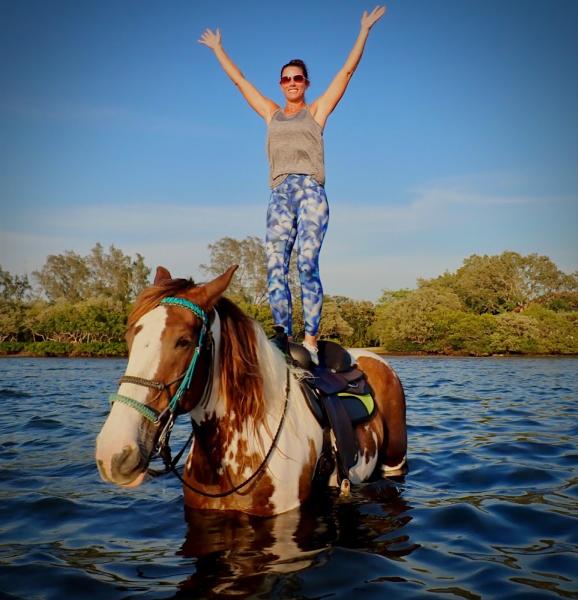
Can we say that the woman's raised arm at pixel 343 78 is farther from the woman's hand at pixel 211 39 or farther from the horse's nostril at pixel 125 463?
the horse's nostril at pixel 125 463

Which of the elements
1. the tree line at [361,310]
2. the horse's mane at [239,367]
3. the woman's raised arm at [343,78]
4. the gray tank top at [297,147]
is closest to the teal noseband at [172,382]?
the horse's mane at [239,367]

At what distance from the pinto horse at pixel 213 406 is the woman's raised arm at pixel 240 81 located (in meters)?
2.30

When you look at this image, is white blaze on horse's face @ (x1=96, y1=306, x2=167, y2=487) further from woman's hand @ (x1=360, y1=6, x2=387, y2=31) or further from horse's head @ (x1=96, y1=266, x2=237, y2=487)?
woman's hand @ (x1=360, y1=6, x2=387, y2=31)

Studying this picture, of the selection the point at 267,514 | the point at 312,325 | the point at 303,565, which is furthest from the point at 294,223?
the point at 303,565

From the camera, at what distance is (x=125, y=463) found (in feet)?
9.30

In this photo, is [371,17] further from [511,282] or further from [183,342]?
[511,282]

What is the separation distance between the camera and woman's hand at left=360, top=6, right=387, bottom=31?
5156mm

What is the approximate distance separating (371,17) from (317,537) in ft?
15.0

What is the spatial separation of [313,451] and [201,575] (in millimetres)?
1279

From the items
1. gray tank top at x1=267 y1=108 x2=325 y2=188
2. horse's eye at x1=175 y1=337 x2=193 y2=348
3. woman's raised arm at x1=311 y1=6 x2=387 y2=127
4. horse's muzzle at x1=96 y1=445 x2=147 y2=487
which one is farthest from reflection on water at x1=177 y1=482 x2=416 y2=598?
woman's raised arm at x1=311 y1=6 x2=387 y2=127

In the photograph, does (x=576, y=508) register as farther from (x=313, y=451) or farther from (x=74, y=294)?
(x=74, y=294)

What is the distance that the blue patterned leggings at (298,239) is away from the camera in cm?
484

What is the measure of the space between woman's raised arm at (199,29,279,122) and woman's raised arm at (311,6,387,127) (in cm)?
48

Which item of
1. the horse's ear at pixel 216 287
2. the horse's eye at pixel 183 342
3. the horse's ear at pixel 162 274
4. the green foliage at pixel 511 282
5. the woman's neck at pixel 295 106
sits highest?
the green foliage at pixel 511 282
